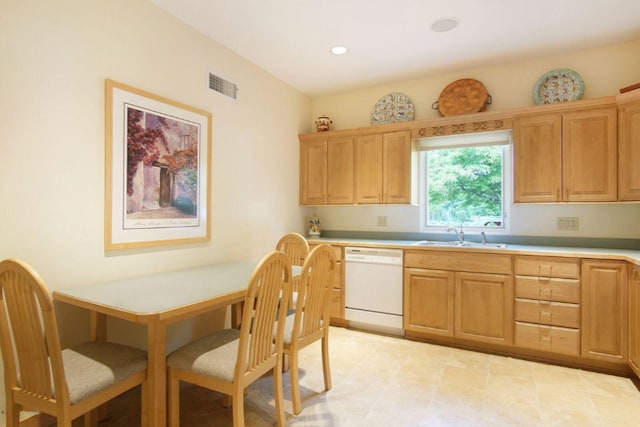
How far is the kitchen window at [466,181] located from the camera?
3.43 meters

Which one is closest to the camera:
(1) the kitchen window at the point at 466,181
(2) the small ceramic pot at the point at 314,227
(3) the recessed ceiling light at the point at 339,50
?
(3) the recessed ceiling light at the point at 339,50

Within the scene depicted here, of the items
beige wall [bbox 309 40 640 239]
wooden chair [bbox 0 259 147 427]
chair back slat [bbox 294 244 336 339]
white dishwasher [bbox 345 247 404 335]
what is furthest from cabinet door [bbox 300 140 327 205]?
wooden chair [bbox 0 259 147 427]

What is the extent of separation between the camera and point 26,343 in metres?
1.40

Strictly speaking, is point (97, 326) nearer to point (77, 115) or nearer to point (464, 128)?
point (77, 115)

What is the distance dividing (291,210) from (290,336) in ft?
6.73

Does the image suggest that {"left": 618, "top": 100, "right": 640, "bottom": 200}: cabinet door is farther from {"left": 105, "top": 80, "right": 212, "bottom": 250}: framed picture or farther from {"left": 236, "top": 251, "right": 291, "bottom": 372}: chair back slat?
{"left": 105, "top": 80, "right": 212, "bottom": 250}: framed picture

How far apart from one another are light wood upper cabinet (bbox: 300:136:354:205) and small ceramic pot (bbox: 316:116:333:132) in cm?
15

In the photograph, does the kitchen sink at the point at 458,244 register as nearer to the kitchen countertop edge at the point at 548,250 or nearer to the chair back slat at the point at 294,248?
the kitchen countertop edge at the point at 548,250

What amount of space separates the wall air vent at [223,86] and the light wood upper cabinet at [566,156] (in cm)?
249

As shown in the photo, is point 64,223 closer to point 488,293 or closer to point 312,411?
point 312,411

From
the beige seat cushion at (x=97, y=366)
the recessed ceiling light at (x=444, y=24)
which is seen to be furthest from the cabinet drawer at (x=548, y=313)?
the beige seat cushion at (x=97, y=366)

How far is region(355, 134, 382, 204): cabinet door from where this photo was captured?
3.65 metres

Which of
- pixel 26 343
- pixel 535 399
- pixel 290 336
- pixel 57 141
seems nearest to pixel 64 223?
pixel 57 141

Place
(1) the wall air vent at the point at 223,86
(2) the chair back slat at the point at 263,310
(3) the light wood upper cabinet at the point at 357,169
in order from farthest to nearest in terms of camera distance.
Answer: (3) the light wood upper cabinet at the point at 357,169, (1) the wall air vent at the point at 223,86, (2) the chair back slat at the point at 263,310
